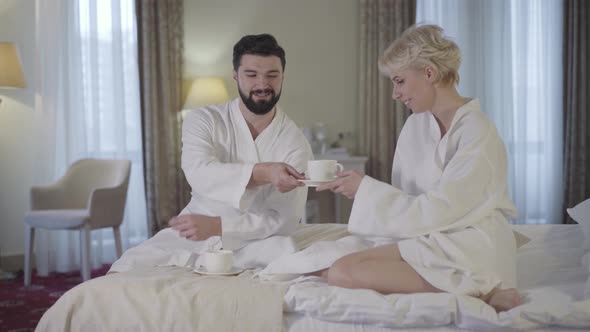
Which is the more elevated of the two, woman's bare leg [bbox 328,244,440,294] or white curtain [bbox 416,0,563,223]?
white curtain [bbox 416,0,563,223]

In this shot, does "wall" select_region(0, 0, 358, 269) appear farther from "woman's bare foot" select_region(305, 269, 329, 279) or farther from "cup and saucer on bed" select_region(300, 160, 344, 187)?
"woman's bare foot" select_region(305, 269, 329, 279)

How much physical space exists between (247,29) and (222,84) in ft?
2.01

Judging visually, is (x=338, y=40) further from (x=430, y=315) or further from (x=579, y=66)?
(x=430, y=315)

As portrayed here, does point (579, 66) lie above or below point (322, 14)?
below

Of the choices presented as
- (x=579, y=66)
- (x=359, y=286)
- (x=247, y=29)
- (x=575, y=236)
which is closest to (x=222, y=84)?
(x=247, y=29)

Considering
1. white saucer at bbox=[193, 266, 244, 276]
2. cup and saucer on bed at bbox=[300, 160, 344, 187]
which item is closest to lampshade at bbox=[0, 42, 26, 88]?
white saucer at bbox=[193, 266, 244, 276]

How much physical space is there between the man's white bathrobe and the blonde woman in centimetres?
43

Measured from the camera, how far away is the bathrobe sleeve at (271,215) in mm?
2488

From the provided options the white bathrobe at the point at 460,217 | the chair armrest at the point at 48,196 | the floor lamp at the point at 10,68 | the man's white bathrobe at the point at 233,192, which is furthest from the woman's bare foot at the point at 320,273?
the floor lamp at the point at 10,68

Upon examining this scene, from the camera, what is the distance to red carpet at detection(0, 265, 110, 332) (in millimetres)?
3523

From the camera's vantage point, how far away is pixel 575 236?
2816 millimetres

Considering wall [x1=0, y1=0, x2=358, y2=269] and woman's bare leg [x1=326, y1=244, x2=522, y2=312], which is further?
wall [x1=0, y1=0, x2=358, y2=269]

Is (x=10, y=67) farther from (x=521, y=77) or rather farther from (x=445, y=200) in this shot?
(x=521, y=77)

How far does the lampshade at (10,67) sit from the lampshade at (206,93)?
4.37 ft
